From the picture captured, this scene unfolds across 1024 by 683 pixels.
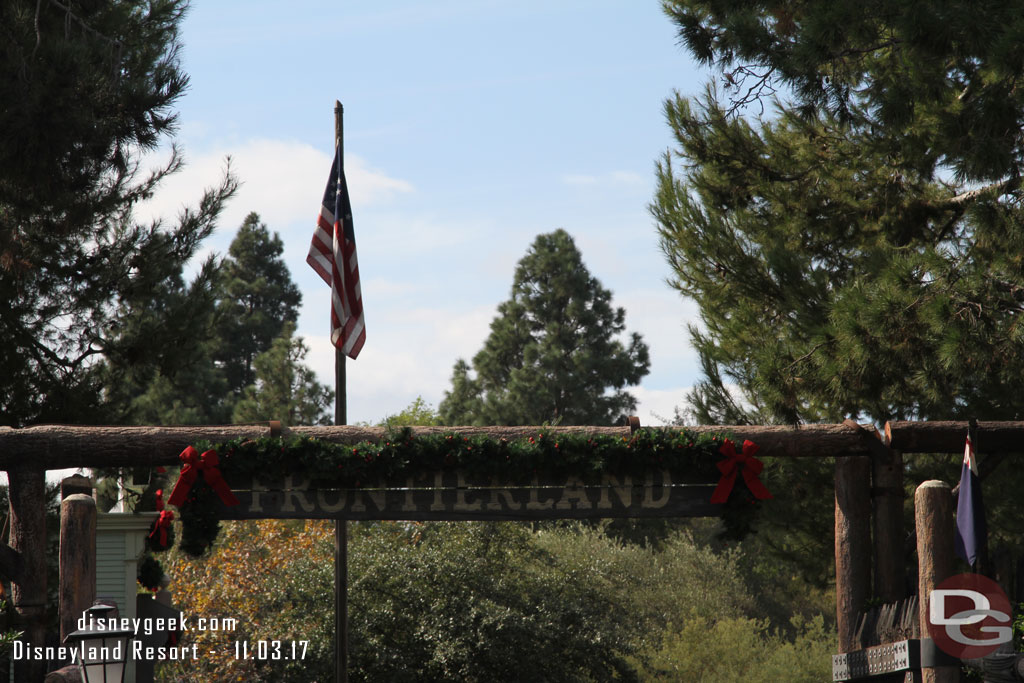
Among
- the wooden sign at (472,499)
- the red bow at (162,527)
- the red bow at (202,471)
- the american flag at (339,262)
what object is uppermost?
the american flag at (339,262)

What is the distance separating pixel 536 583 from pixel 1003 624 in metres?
8.77

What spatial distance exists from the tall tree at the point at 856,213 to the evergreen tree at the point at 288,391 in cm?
2205

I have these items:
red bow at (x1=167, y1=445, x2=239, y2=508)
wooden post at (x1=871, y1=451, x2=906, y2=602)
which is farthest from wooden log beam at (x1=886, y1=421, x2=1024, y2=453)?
red bow at (x1=167, y1=445, x2=239, y2=508)

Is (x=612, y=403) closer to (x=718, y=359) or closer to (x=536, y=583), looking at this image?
(x=536, y=583)

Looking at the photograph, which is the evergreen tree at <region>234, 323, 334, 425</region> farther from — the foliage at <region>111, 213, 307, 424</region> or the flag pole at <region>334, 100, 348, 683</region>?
the flag pole at <region>334, 100, 348, 683</region>

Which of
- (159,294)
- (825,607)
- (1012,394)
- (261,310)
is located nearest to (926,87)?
(1012,394)

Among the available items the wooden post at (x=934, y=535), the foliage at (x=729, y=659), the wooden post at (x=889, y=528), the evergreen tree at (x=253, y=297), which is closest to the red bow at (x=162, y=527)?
the wooden post at (x=889, y=528)

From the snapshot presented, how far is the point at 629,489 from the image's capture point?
9.78 m

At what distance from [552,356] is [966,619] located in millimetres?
23861

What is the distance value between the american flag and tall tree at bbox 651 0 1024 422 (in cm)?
395

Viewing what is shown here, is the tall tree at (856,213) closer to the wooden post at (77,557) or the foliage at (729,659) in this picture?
the foliage at (729,659)

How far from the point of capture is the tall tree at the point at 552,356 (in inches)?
1278

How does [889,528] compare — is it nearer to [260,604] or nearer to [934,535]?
[934,535]

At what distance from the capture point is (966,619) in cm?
914
